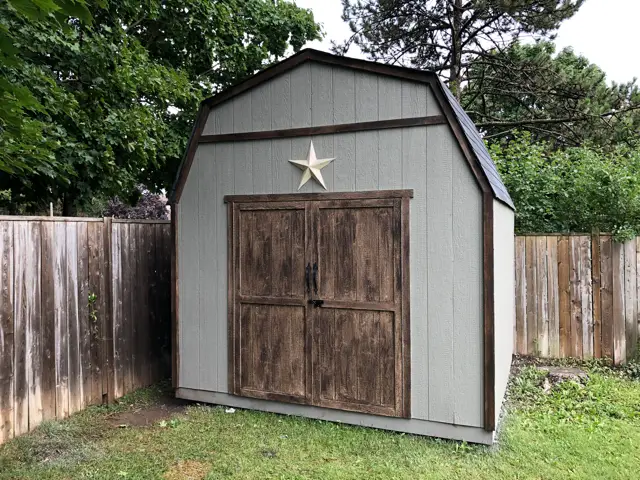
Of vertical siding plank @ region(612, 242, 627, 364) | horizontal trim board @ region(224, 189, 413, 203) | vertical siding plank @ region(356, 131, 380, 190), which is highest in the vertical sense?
vertical siding plank @ region(356, 131, 380, 190)

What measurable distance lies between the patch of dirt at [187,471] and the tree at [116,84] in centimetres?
277

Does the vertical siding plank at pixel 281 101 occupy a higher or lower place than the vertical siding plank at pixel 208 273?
higher

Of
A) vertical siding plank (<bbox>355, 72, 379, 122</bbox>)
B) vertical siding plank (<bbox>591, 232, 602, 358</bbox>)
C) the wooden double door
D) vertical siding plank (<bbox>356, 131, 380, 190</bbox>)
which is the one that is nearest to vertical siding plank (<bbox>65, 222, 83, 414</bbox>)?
the wooden double door

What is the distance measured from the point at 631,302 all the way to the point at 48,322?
20.5 feet

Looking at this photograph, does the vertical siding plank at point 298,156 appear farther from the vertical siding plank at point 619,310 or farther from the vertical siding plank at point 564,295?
the vertical siding plank at point 619,310

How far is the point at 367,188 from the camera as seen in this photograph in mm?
4059

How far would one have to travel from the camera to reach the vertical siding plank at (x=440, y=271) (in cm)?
374

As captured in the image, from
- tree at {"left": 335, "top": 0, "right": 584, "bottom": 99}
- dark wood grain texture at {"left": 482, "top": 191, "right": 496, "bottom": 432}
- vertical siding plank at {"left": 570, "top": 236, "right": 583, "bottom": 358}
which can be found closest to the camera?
dark wood grain texture at {"left": 482, "top": 191, "right": 496, "bottom": 432}

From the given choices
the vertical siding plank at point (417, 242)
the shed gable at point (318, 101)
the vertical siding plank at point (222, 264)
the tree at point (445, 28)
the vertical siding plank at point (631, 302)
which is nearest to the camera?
the vertical siding plank at point (417, 242)

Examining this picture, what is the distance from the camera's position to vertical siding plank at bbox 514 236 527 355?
6.22 meters

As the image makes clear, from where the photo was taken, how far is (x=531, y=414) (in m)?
4.34

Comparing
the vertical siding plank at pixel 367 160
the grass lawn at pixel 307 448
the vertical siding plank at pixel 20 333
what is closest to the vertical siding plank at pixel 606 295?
the grass lawn at pixel 307 448

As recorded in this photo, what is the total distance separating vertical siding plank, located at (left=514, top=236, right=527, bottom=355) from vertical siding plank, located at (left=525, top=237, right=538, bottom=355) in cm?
4

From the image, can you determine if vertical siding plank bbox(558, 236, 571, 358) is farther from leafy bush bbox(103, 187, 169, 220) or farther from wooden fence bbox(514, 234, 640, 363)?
leafy bush bbox(103, 187, 169, 220)
